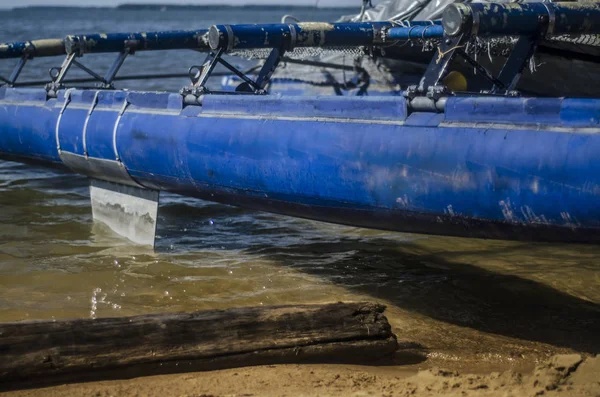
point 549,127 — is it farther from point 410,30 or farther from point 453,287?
point 410,30

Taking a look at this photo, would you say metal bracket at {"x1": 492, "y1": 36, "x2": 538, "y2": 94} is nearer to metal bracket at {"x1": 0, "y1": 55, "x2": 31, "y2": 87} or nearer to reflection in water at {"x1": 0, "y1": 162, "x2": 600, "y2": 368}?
reflection in water at {"x1": 0, "y1": 162, "x2": 600, "y2": 368}

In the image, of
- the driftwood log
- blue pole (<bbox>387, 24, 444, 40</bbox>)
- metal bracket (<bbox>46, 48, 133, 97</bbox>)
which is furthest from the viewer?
metal bracket (<bbox>46, 48, 133, 97</bbox>)

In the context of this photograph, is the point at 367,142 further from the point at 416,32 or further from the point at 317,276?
the point at 416,32

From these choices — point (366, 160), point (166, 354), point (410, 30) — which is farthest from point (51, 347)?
point (410, 30)

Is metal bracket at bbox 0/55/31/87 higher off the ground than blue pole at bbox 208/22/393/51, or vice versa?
blue pole at bbox 208/22/393/51

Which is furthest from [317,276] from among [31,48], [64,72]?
[31,48]

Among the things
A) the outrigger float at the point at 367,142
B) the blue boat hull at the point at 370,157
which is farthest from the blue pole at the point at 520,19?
the blue boat hull at the point at 370,157

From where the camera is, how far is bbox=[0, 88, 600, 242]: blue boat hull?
3781mm

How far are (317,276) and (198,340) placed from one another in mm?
2032

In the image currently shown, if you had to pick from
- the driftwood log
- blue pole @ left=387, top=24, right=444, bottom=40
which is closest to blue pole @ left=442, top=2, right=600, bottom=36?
blue pole @ left=387, top=24, right=444, bottom=40

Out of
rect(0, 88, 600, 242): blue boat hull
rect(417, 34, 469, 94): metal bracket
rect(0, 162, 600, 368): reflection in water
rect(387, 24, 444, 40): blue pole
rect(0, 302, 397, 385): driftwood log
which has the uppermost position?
rect(387, 24, 444, 40): blue pole

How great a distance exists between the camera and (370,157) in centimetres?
444

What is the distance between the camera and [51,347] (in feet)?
11.6

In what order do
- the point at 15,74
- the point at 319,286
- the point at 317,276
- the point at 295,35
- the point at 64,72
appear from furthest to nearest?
the point at 15,74 < the point at 64,72 < the point at 295,35 < the point at 317,276 < the point at 319,286
